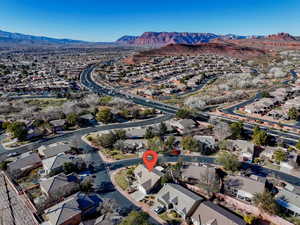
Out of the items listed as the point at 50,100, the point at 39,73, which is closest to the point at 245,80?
the point at 50,100

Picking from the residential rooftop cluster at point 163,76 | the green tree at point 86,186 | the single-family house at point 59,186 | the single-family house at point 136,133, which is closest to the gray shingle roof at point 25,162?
the single-family house at point 59,186

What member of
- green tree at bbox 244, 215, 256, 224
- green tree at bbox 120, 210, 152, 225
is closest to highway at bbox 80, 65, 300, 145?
green tree at bbox 244, 215, 256, 224

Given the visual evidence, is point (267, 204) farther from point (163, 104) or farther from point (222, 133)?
point (163, 104)

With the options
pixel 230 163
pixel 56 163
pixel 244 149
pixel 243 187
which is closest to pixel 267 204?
pixel 243 187

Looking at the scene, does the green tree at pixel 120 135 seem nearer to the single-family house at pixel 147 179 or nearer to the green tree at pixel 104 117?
the green tree at pixel 104 117

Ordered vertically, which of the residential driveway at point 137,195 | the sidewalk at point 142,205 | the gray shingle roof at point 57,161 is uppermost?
the gray shingle roof at point 57,161

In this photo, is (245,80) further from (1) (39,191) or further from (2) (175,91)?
(1) (39,191)
